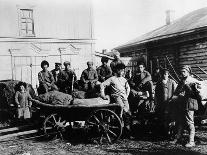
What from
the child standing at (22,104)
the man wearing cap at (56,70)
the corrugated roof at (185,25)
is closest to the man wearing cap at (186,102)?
the child standing at (22,104)

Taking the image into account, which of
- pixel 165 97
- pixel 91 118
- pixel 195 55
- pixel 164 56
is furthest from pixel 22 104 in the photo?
pixel 164 56

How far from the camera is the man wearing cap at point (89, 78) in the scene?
9.03 meters

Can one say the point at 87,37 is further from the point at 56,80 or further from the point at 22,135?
the point at 22,135

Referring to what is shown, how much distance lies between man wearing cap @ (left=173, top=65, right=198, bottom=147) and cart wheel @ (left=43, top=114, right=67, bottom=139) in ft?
9.77

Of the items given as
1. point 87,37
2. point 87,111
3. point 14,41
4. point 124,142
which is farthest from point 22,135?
point 87,37

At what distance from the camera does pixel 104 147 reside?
6.73 metres

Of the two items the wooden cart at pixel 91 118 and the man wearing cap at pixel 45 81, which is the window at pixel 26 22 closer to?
the man wearing cap at pixel 45 81

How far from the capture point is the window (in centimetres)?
1559

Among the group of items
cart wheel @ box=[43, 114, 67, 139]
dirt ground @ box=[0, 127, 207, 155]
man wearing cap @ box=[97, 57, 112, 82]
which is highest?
man wearing cap @ box=[97, 57, 112, 82]

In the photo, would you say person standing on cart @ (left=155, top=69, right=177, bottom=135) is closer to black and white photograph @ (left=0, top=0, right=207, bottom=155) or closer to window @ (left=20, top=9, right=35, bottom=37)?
black and white photograph @ (left=0, top=0, right=207, bottom=155)

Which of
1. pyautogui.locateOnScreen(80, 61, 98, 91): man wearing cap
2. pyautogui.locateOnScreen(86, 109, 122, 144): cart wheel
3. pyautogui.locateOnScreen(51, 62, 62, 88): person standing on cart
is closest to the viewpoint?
pyautogui.locateOnScreen(86, 109, 122, 144): cart wheel

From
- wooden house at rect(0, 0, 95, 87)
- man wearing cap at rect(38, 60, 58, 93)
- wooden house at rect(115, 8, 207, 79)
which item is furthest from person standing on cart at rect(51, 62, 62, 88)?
wooden house at rect(0, 0, 95, 87)

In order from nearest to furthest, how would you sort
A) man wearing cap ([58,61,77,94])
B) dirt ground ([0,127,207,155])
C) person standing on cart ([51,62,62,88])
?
dirt ground ([0,127,207,155]) < man wearing cap ([58,61,77,94]) < person standing on cart ([51,62,62,88])

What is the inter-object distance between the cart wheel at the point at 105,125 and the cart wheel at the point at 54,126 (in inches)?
29.1
